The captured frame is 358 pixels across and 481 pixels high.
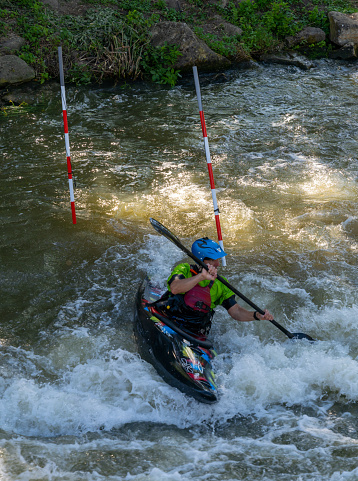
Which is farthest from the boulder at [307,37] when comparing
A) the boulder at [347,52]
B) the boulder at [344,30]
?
the boulder at [347,52]

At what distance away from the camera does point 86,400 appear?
3.64 meters

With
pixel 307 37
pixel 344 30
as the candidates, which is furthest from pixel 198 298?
pixel 344 30

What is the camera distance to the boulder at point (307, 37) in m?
12.7

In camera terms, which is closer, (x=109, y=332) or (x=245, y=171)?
(x=109, y=332)

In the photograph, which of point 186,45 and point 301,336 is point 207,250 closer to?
point 301,336

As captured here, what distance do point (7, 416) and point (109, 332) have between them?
1215mm

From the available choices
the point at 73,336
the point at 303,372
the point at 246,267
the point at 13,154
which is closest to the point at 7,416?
the point at 73,336

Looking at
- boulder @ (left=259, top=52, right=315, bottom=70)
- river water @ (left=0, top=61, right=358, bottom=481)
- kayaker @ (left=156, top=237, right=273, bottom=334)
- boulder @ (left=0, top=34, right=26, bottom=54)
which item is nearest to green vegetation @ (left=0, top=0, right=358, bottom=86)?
boulder @ (left=0, top=34, right=26, bottom=54)

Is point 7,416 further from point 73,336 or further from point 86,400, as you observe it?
point 73,336

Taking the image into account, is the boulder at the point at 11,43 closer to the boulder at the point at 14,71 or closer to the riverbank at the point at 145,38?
the riverbank at the point at 145,38

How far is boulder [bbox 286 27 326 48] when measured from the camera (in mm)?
12672

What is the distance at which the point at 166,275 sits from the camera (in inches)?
207

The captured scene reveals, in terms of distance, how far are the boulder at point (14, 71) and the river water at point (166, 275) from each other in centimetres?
64

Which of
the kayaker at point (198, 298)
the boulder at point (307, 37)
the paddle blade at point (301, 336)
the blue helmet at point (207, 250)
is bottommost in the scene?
the paddle blade at point (301, 336)
